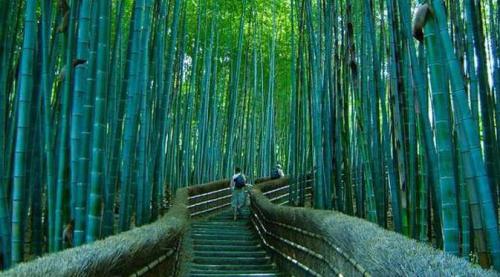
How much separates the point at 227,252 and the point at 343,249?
11.3 feet

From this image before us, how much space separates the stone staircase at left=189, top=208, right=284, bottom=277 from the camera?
543cm

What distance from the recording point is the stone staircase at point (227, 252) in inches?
214

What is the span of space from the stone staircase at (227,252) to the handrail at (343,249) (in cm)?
20

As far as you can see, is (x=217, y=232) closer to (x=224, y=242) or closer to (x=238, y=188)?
(x=224, y=242)

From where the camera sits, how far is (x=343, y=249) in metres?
2.99

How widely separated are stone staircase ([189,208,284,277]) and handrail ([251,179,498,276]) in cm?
20

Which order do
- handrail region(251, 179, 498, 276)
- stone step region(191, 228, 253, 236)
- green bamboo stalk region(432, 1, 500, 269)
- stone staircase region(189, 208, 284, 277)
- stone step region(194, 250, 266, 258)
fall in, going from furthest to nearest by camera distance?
stone step region(191, 228, 253, 236)
stone step region(194, 250, 266, 258)
stone staircase region(189, 208, 284, 277)
green bamboo stalk region(432, 1, 500, 269)
handrail region(251, 179, 498, 276)

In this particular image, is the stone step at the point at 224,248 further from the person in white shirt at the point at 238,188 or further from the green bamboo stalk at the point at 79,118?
the green bamboo stalk at the point at 79,118

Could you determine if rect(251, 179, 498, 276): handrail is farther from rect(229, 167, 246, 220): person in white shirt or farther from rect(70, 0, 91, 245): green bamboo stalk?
rect(229, 167, 246, 220): person in white shirt

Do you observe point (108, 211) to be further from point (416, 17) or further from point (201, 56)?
point (201, 56)

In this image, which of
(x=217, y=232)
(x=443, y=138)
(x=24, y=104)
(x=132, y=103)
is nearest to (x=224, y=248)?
(x=217, y=232)

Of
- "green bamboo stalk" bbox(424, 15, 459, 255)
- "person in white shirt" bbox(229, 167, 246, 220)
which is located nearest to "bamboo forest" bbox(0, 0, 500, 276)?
"green bamboo stalk" bbox(424, 15, 459, 255)

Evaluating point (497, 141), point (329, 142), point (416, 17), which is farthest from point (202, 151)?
point (416, 17)

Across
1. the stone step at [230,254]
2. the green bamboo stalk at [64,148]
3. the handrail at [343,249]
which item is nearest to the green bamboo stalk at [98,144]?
the green bamboo stalk at [64,148]
